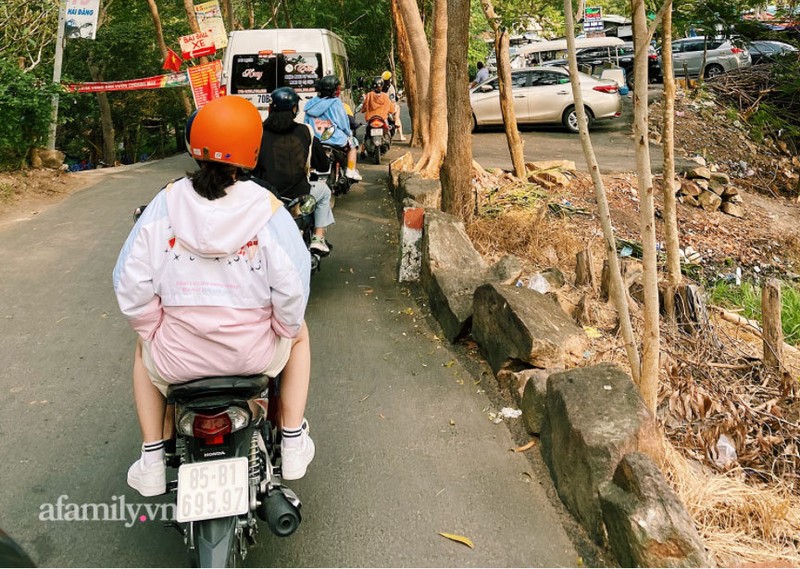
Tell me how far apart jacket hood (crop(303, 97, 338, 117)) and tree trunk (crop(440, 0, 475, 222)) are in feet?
5.46

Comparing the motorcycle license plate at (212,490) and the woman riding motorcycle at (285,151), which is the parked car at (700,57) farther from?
the motorcycle license plate at (212,490)

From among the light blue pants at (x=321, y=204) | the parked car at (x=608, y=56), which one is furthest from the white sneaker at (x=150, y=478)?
the parked car at (x=608, y=56)

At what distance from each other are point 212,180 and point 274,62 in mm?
11036

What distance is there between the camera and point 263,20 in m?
36.3

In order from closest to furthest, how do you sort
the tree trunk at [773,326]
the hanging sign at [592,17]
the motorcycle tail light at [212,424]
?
the motorcycle tail light at [212,424], the tree trunk at [773,326], the hanging sign at [592,17]

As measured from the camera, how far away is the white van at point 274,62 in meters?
13.4

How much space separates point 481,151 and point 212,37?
6848 mm

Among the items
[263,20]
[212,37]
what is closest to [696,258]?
[212,37]

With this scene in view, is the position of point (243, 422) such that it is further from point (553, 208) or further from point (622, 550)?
point (553, 208)

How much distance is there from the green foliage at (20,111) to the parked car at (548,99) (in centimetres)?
1150

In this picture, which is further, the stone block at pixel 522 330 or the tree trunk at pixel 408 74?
the tree trunk at pixel 408 74

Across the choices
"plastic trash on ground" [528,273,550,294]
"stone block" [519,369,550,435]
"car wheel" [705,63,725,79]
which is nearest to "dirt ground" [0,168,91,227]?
"plastic trash on ground" [528,273,550,294]

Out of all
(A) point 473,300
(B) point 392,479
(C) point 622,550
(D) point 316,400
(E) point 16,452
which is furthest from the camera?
(A) point 473,300

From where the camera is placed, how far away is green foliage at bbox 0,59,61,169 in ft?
39.9
